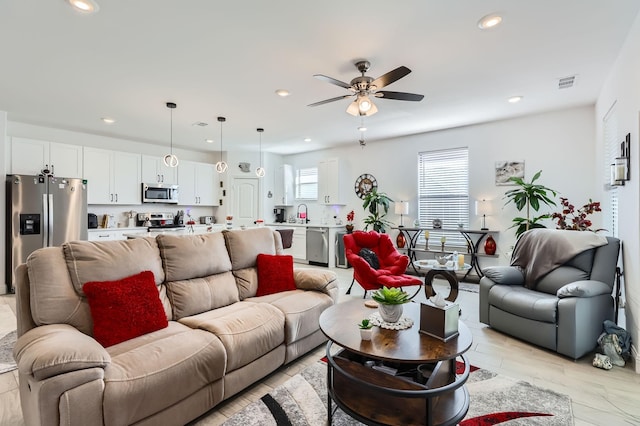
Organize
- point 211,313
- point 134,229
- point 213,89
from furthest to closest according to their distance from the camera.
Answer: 1. point 134,229
2. point 213,89
3. point 211,313

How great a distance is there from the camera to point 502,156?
520 centimetres

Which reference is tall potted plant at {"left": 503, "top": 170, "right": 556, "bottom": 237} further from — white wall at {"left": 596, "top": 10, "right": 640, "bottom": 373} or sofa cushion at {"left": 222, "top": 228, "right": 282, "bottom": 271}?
sofa cushion at {"left": 222, "top": 228, "right": 282, "bottom": 271}

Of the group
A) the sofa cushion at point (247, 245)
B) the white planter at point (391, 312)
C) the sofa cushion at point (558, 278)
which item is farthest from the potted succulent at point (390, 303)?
the sofa cushion at point (558, 278)

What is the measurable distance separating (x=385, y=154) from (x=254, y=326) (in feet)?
16.8

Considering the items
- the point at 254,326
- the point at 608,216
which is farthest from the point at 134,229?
the point at 608,216

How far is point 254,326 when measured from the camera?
2.22 metres

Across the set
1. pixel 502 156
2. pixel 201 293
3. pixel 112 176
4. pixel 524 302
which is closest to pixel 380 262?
pixel 524 302

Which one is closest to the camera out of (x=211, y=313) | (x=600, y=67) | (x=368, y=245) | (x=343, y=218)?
(x=211, y=313)

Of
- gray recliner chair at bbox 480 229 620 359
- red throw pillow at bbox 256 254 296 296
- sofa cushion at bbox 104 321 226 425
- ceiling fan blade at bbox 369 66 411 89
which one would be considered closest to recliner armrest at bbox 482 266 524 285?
gray recliner chair at bbox 480 229 620 359

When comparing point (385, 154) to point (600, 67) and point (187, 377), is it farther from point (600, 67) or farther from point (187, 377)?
point (187, 377)

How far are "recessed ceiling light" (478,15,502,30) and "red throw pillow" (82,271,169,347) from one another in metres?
3.14

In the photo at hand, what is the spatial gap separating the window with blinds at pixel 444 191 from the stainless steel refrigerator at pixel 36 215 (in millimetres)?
6048

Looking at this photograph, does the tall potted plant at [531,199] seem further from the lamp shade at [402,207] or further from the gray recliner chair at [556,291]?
the lamp shade at [402,207]

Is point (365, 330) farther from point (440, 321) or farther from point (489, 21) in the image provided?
point (489, 21)
